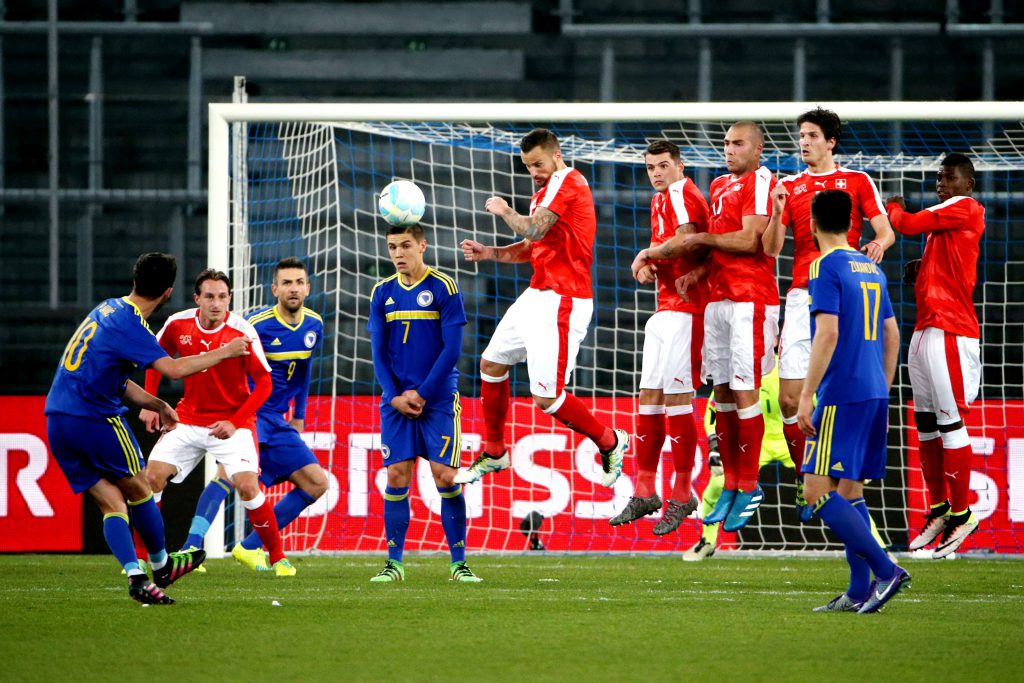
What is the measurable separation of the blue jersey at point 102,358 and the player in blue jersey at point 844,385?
129 inches

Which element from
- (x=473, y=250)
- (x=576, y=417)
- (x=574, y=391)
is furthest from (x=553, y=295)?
(x=574, y=391)

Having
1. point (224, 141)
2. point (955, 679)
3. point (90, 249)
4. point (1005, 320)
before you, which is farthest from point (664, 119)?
point (90, 249)

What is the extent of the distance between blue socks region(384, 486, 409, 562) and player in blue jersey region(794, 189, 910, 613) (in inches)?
113

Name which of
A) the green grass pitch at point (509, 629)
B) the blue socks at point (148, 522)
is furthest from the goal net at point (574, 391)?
the blue socks at point (148, 522)

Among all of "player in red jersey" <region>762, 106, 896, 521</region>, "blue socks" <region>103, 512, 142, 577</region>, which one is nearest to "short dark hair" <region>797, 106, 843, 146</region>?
"player in red jersey" <region>762, 106, 896, 521</region>

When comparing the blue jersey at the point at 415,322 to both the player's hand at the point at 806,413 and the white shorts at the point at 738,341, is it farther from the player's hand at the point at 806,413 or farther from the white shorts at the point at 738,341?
the player's hand at the point at 806,413

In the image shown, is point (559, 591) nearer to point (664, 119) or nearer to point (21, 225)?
point (664, 119)

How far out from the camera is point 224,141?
10.6 meters

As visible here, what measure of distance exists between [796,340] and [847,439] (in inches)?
94.1

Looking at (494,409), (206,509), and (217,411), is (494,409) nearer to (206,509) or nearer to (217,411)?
(217,411)

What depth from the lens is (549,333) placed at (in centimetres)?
825

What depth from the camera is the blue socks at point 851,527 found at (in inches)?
242

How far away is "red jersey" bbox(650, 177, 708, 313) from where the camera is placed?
8.57m

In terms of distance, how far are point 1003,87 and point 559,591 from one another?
1196 cm
